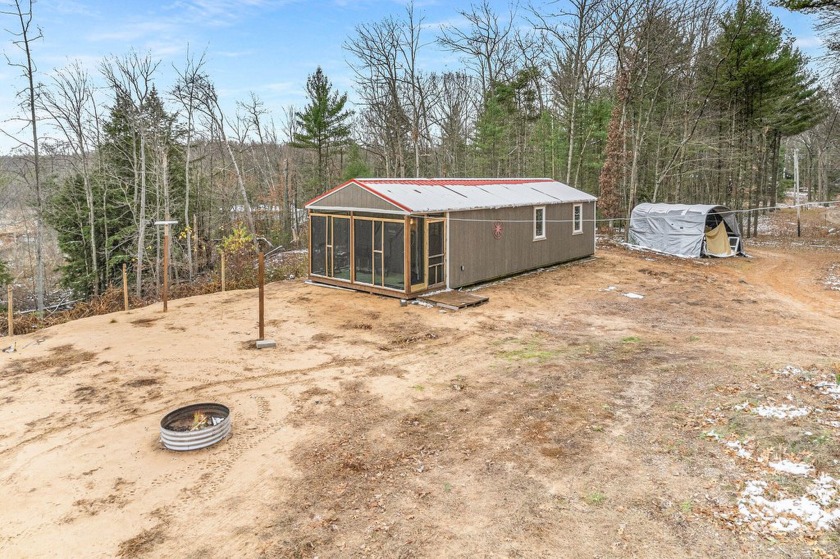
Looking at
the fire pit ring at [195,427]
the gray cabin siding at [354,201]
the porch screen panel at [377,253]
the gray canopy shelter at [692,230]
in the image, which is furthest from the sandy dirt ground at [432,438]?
the gray canopy shelter at [692,230]

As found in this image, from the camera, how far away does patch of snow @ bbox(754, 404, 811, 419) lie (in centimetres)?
554

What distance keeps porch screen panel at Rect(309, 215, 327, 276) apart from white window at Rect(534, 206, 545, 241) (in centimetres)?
630

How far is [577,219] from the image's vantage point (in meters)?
17.6

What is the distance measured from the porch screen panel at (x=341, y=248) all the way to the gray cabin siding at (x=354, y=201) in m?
0.41

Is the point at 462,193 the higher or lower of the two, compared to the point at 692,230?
higher

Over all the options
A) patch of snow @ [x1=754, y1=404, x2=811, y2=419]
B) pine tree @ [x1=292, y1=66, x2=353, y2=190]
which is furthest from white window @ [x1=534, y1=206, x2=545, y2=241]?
pine tree @ [x1=292, y1=66, x2=353, y2=190]

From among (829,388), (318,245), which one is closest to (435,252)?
(318,245)

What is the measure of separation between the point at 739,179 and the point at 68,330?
923 inches

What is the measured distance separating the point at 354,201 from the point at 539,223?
6.10 metres

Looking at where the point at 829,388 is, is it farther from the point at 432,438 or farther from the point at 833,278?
the point at 833,278

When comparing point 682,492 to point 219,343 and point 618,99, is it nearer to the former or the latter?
point 219,343

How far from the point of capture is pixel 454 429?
5895 millimetres

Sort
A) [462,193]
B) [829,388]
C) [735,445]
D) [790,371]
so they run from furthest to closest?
1. [462,193]
2. [790,371]
3. [829,388]
4. [735,445]

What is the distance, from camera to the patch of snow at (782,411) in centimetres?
554
